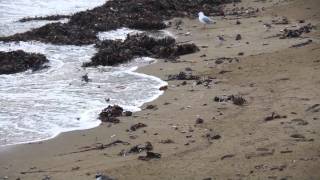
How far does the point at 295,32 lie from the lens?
37.0 feet

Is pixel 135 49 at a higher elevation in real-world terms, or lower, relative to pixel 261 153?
higher

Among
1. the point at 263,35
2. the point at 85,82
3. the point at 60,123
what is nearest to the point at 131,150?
the point at 60,123

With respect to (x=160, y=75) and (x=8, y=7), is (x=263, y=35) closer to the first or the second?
(x=160, y=75)

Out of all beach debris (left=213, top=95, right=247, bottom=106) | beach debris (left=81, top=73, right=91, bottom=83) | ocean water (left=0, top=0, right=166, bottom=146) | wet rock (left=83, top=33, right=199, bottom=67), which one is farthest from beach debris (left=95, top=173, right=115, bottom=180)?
wet rock (left=83, top=33, right=199, bottom=67)

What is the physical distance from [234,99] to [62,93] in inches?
109

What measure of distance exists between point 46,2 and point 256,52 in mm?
11664

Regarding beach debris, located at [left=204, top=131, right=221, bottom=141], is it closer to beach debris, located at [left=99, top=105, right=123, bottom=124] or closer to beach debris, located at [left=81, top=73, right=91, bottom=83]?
beach debris, located at [left=99, top=105, right=123, bottom=124]

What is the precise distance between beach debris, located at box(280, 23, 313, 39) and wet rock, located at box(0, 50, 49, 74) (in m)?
4.75

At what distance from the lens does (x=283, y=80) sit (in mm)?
8125

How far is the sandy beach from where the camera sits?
5035mm

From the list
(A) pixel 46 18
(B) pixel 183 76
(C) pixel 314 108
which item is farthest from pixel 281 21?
(C) pixel 314 108

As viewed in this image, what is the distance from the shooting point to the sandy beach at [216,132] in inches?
198

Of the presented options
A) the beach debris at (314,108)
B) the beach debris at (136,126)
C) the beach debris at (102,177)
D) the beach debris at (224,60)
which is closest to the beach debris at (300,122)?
the beach debris at (314,108)

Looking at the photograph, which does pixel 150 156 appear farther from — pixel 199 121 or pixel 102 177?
pixel 199 121
